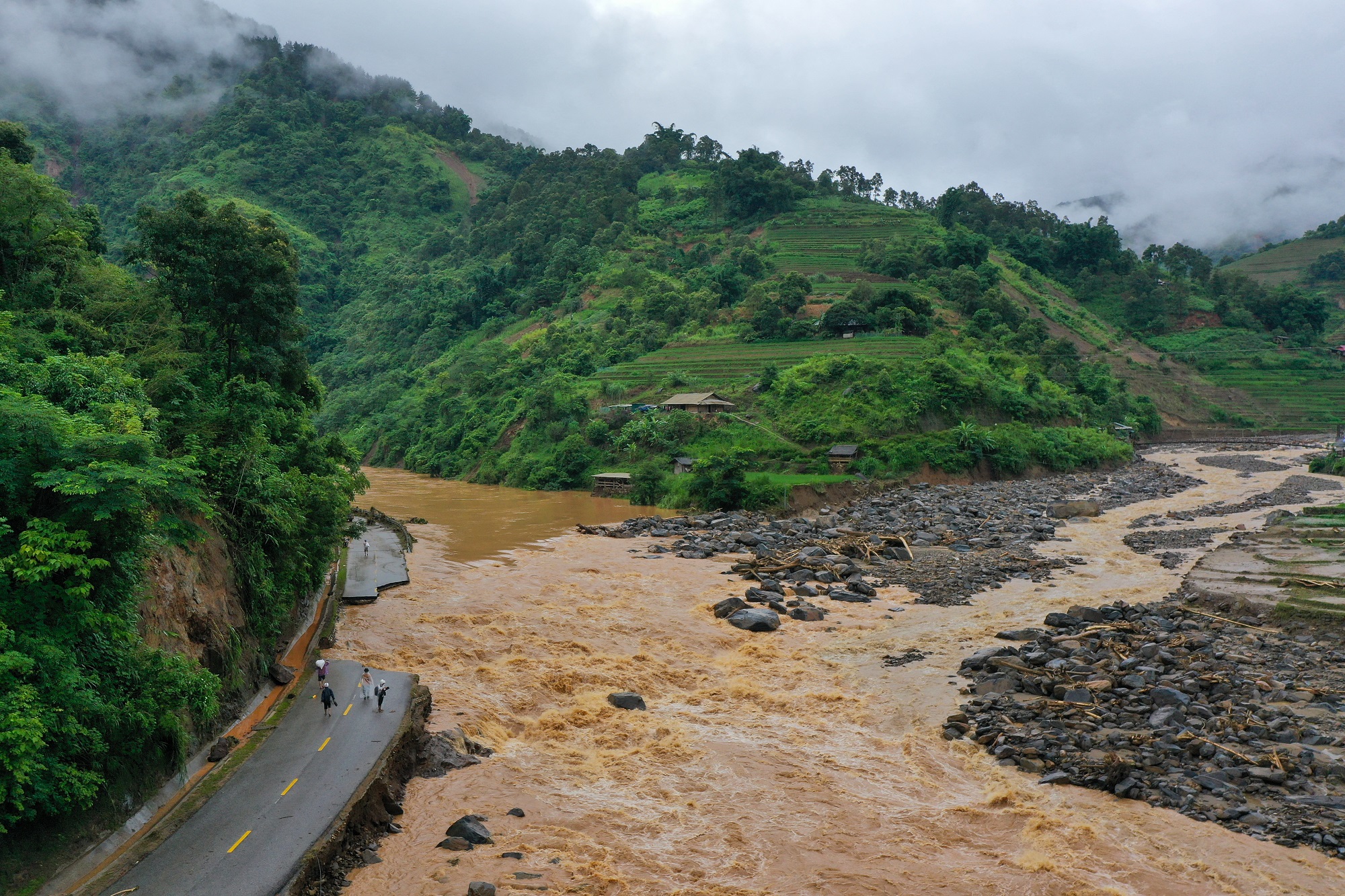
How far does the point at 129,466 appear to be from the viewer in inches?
467

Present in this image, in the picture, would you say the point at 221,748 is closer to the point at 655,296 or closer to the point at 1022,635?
the point at 1022,635

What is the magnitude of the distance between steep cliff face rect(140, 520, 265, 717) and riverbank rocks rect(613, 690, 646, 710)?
739cm

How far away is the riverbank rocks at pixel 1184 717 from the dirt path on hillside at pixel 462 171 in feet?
497

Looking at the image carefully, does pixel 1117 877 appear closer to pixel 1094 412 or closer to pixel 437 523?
pixel 437 523

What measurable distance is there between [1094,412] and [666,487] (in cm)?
4706

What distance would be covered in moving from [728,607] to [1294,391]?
94041 mm

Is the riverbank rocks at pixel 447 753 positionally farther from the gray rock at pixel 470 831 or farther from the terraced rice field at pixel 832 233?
the terraced rice field at pixel 832 233

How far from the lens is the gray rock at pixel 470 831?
12820 mm

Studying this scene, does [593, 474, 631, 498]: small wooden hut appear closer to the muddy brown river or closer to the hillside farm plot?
the muddy brown river

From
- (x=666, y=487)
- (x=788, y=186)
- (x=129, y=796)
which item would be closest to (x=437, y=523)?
(x=666, y=487)

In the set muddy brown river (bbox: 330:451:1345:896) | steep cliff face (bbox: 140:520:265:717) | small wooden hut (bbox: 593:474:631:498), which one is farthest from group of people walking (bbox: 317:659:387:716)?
small wooden hut (bbox: 593:474:631:498)

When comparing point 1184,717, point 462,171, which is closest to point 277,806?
point 1184,717

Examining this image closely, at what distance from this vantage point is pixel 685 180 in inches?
5217

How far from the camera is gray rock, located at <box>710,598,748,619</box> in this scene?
26047mm
